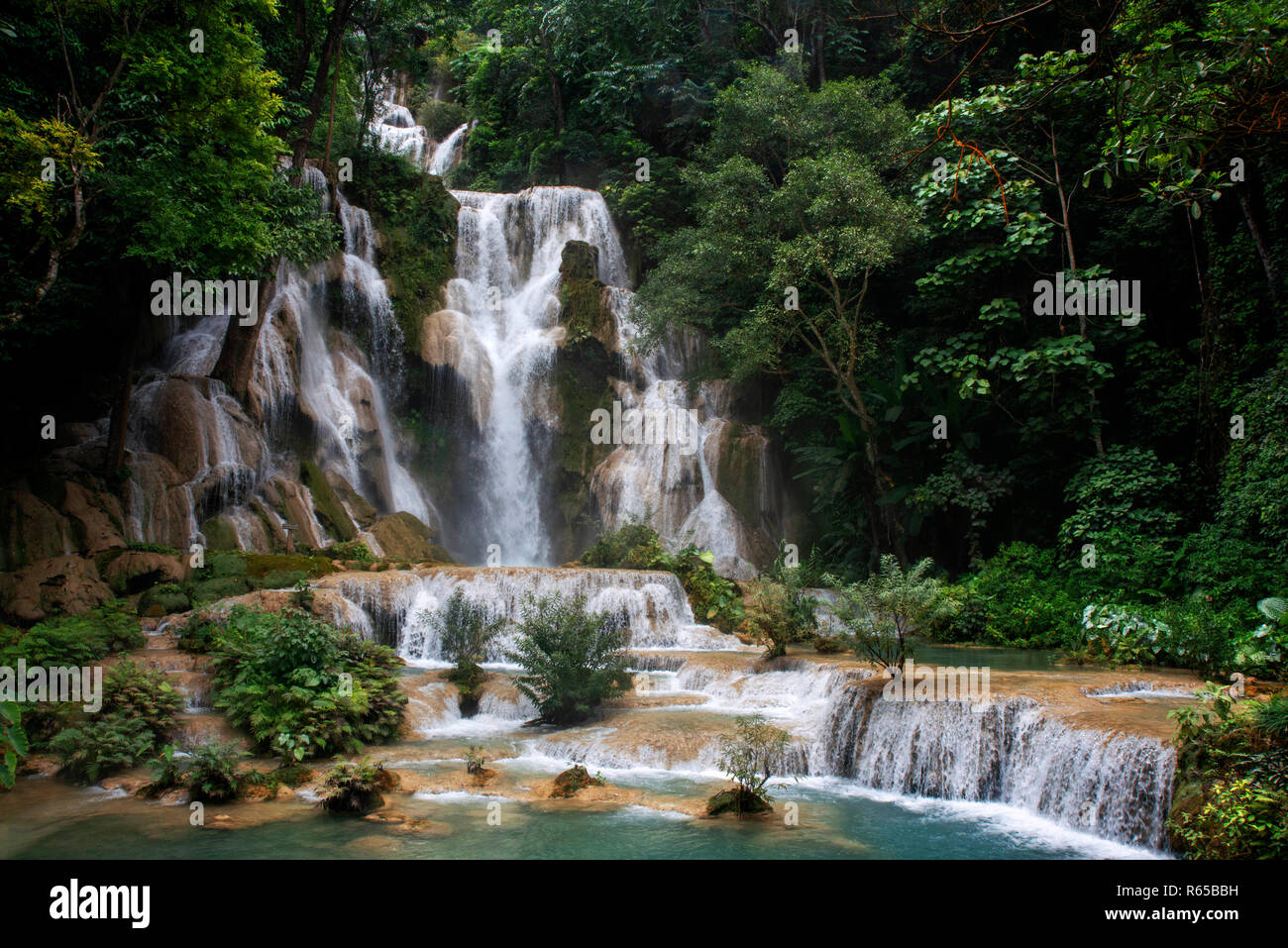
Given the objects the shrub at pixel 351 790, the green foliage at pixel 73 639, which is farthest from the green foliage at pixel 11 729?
the green foliage at pixel 73 639

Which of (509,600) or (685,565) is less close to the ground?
(685,565)

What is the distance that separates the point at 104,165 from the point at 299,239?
365cm

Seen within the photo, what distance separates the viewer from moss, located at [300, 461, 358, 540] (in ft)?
53.3

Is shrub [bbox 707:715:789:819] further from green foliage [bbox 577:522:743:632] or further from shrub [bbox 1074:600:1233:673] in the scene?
green foliage [bbox 577:522:743:632]

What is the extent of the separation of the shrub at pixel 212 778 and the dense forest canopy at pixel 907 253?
6.00m

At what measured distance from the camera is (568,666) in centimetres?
909

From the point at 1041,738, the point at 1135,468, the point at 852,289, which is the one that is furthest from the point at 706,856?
the point at 852,289

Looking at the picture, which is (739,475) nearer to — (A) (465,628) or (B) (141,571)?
(A) (465,628)

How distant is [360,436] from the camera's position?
1905 centimetres

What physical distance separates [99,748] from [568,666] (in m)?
4.52

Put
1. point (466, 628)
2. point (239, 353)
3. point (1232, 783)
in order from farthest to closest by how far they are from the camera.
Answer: point (239, 353), point (466, 628), point (1232, 783)

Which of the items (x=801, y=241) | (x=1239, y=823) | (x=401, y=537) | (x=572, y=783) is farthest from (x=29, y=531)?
(x=1239, y=823)

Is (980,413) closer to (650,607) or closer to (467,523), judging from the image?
(650,607)

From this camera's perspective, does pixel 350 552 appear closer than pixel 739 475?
Yes
